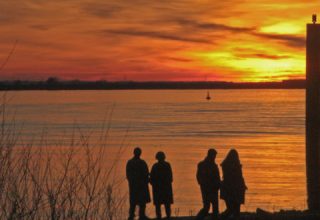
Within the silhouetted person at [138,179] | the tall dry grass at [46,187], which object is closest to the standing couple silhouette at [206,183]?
the silhouetted person at [138,179]

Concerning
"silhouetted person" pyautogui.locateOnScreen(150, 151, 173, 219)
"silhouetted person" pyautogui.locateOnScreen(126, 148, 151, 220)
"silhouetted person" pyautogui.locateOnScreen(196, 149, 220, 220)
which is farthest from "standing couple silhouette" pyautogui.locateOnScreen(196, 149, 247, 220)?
"silhouetted person" pyautogui.locateOnScreen(126, 148, 151, 220)

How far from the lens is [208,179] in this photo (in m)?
12.2

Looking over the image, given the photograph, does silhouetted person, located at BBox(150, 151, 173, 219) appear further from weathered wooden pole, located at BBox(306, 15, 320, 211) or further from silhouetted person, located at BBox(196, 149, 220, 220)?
weathered wooden pole, located at BBox(306, 15, 320, 211)

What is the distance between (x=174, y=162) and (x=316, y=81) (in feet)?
88.1

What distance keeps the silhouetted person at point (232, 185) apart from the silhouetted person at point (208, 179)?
0.16 m

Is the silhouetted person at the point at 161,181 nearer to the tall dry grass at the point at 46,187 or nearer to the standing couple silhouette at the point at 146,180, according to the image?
the standing couple silhouette at the point at 146,180

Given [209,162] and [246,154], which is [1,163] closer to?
[209,162]

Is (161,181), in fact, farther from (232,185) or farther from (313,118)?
(313,118)

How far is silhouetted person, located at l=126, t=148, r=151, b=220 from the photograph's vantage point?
1258 centimetres

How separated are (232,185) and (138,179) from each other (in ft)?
5.82

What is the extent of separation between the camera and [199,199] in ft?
88.4

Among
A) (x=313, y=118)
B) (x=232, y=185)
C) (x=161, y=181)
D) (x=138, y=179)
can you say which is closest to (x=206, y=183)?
(x=232, y=185)

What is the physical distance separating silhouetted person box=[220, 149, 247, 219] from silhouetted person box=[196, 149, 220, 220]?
0.53 feet

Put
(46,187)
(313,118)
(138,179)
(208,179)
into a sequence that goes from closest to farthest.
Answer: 1. (46,187)
2. (208,179)
3. (138,179)
4. (313,118)
